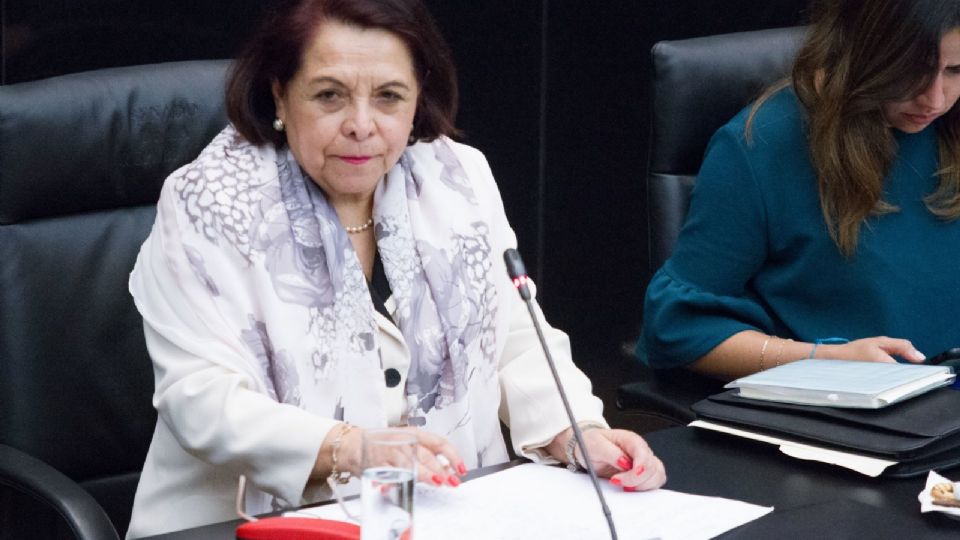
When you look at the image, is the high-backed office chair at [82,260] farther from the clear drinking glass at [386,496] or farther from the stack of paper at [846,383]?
the stack of paper at [846,383]

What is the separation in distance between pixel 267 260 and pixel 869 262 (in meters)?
0.94

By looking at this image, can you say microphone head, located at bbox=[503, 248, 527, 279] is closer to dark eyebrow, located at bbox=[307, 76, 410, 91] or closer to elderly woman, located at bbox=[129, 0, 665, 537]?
elderly woman, located at bbox=[129, 0, 665, 537]

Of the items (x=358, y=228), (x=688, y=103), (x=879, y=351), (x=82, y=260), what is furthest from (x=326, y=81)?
(x=879, y=351)

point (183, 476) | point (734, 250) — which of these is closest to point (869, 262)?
point (734, 250)

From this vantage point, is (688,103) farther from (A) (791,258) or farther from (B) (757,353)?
(B) (757,353)

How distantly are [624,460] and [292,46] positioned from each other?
2.18ft

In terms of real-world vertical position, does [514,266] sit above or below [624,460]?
above

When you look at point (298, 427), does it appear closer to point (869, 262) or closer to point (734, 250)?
point (734, 250)

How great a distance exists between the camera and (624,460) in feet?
4.95

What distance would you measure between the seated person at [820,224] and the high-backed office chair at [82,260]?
29.6 inches

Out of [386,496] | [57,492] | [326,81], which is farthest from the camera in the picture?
[326,81]

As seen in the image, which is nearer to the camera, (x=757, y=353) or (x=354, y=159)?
(x=354, y=159)

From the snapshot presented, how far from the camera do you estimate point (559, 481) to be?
1.50 m

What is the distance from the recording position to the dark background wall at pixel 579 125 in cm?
312
